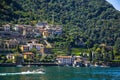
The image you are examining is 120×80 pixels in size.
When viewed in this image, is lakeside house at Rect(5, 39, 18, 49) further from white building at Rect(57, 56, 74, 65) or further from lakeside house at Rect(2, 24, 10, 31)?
white building at Rect(57, 56, 74, 65)

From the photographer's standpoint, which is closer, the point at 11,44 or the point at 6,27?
the point at 11,44

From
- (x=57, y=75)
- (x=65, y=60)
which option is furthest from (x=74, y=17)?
(x=57, y=75)

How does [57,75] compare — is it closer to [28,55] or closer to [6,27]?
[28,55]

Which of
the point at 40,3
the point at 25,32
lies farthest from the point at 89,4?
the point at 25,32

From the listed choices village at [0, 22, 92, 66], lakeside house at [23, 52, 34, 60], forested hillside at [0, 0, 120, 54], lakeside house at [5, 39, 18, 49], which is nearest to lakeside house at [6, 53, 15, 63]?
village at [0, 22, 92, 66]

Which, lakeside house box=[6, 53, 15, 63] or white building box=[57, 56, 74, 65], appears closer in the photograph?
lakeside house box=[6, 53, 15, 63]

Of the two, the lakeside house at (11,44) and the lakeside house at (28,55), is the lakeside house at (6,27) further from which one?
the lakeside house at (28,55)

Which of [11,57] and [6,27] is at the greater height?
[6,27]
